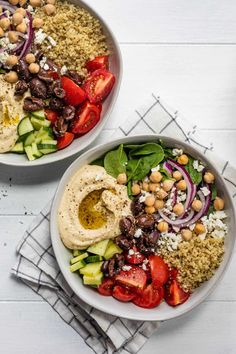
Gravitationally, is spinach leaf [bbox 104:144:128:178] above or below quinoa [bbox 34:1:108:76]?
below

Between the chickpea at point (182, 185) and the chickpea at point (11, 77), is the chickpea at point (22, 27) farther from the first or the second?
the chickpea at point (182, 185)

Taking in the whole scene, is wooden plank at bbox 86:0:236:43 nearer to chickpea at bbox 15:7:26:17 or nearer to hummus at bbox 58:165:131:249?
chickpea at bbox 15:7:26:17

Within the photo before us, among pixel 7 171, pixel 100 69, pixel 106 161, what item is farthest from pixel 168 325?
pixel 100 69

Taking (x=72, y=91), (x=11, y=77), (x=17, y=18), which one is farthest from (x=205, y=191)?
(x=17, y=18)

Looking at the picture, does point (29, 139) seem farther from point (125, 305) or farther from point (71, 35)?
point (125, 305)

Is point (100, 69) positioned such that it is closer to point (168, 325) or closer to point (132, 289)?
point (132, 289)

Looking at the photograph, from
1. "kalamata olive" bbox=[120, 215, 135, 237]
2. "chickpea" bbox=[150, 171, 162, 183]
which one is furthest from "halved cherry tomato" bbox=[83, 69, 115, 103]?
"kalamata olive" bbox=[120, 215, 135, 237]

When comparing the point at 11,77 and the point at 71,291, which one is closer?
the point at 11,77
